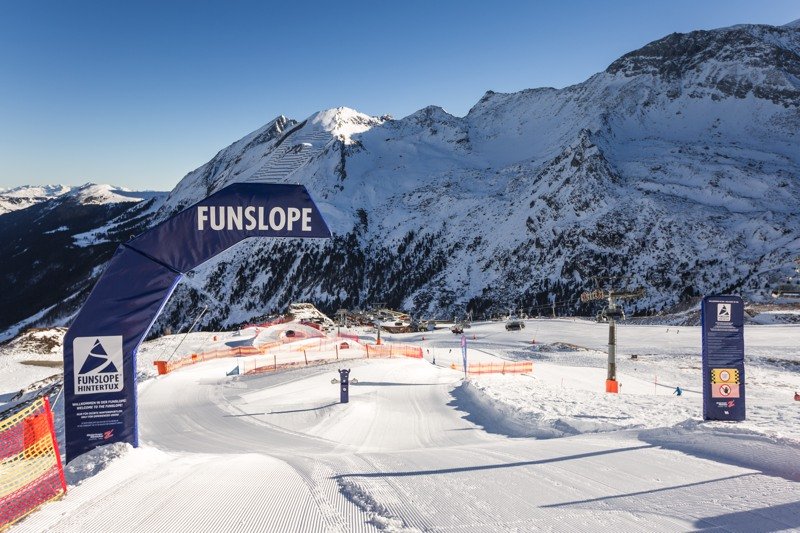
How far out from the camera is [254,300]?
303 ft

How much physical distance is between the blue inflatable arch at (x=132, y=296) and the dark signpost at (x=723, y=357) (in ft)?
31.0

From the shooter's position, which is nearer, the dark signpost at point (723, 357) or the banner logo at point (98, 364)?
the banner logo at point (98, 364)

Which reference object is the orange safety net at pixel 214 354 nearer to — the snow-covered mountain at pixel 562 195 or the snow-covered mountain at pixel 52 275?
the snow-covered mountain at pixel 562 195

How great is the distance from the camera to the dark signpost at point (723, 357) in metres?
11.0

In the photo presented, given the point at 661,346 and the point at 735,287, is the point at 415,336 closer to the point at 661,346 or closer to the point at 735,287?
the point at 661,346

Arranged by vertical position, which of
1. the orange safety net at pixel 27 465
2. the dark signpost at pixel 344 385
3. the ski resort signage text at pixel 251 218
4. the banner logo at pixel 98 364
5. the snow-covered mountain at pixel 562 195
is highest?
the snow-covered mountain at pixel 562 195

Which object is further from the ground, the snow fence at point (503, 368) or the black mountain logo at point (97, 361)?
the black mountain logo at point (97, 361)

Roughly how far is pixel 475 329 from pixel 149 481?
50.1 m

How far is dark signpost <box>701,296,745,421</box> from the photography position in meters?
11.0

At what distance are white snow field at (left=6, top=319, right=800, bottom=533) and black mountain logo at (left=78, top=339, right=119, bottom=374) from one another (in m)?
1.34

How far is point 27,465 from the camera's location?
20.1 feet

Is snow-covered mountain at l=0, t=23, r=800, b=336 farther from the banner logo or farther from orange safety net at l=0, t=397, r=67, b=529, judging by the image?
orange safety net at l=0, t=397, r=67, b=529

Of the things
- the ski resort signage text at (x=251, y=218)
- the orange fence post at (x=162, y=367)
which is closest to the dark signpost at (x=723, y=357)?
the ski resort signage text at (x=251, y=218)

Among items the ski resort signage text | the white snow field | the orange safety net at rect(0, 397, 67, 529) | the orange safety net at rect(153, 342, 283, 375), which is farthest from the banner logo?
the orange safety net at rect(153, 342, 283, 375)
